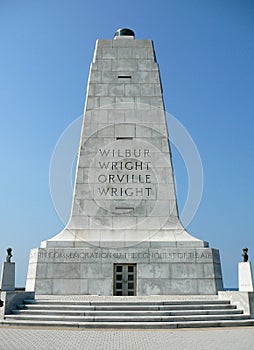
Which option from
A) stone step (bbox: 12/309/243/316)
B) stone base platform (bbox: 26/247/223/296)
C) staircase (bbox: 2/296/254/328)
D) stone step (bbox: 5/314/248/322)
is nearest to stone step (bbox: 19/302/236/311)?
staircase (bbox: 2/296/254/328)

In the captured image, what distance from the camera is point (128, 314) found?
11.0m

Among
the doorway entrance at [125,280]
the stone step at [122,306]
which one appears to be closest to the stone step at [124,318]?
the stone step at [122,306]

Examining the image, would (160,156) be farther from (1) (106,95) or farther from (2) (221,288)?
(2) (221,288)

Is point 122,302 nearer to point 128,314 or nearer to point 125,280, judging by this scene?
point 128,314

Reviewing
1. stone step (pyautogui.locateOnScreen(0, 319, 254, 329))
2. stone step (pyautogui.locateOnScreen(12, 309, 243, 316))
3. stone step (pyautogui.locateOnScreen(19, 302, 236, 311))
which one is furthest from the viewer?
stone step (pyautogui.locateOnScreen(19, 302, 236, 311))

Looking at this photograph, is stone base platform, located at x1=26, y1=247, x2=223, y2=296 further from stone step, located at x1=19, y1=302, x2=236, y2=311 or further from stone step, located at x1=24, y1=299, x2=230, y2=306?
stone step, located at x1=19, y1=302, x2=236, y2=311

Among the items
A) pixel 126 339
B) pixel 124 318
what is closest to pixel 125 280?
pixel 124 318

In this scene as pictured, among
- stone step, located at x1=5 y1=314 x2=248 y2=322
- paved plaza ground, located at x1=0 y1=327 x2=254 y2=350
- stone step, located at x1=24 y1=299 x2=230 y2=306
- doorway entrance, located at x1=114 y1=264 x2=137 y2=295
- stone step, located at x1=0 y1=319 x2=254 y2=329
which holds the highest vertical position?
doorway entrance, located at x1=114 y1=264 x2=137 y2=295

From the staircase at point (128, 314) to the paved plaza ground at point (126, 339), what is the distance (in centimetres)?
48

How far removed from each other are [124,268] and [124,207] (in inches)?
119

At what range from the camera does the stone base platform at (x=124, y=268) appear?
14.8 metres

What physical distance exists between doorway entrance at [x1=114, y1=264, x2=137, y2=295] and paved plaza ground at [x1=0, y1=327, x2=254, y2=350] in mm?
5128

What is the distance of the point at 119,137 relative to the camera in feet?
60.2

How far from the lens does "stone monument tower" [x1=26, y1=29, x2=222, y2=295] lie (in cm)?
1497
